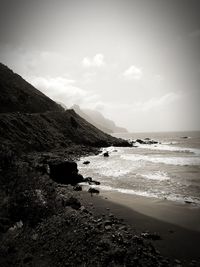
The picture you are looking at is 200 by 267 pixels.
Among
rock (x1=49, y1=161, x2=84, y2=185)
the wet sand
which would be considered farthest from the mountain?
the wet sand

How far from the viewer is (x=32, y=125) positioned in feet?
187

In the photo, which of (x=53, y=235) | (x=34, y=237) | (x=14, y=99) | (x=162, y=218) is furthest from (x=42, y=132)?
(x=53, y=235)

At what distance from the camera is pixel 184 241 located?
10039mm

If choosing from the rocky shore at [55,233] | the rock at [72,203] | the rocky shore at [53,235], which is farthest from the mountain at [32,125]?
the rocky shore at [53,235]

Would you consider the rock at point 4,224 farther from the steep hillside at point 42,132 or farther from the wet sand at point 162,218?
the steep hillside at point 42,132

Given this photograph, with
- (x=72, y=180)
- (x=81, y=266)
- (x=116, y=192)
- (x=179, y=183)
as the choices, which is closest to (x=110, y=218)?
(x=81, y=266)

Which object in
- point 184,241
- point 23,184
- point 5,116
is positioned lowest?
point 184,241

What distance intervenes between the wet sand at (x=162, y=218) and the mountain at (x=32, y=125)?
2798cm

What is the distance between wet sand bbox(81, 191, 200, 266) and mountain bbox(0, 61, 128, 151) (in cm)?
2798

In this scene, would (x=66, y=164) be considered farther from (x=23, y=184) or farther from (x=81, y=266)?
(x=81, y=266)

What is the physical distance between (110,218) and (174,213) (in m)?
4.48

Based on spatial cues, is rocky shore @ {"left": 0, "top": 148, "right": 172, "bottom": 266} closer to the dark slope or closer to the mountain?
the mountain

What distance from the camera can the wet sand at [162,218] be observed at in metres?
9.38

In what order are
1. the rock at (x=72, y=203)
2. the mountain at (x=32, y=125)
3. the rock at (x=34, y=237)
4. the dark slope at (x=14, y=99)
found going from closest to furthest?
1. the rock at (x=34, y=237)
2. the rock at (x=72, y=203)
3. the mountain at (x=32, y=125)
4. the dark slope at (x=14, y=99)
